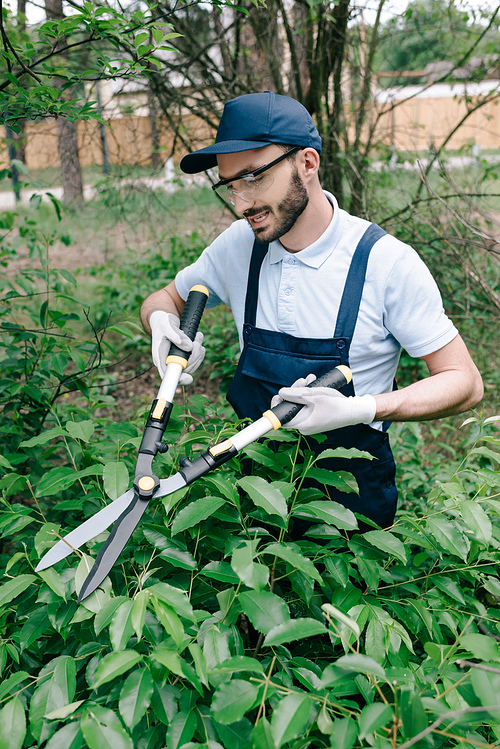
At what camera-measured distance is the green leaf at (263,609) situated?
3.29 ft

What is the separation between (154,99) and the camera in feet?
Result: 16.3

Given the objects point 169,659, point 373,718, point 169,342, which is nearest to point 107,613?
point 169,659

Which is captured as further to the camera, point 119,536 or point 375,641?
point 119,536

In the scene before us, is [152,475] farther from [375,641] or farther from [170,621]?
[375,641]

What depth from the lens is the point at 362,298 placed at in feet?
5.94

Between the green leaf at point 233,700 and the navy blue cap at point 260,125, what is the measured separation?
1.39 m

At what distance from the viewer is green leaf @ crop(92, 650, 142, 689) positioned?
2.97 ft

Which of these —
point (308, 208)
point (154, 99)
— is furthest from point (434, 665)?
point (154, 99)

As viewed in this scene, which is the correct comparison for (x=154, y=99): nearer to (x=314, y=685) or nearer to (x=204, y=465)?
(x=204, y=465)

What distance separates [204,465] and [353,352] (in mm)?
698

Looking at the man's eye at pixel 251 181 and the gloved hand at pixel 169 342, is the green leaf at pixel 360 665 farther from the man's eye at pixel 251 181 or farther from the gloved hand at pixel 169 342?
the man's eye at pixel 251 181

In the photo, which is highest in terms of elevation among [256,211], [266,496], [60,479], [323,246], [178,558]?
[256,211]

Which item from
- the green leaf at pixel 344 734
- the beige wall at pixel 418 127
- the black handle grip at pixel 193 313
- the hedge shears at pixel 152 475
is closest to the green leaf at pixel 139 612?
the hedge shears at pixel 152 475

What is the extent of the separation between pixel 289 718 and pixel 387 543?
528 mm
